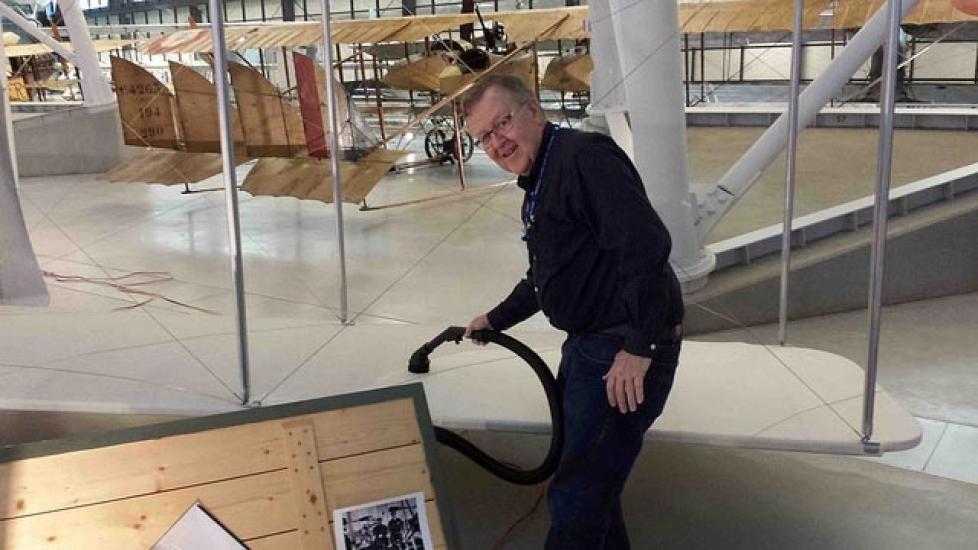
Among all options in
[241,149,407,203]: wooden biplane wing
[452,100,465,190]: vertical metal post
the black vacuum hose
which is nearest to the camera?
the black vacuum hose

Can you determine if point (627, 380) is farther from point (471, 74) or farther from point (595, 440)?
point (471, 74)

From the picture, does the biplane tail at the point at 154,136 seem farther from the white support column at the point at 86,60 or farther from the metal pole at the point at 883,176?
the metal pole at the point at 883,176

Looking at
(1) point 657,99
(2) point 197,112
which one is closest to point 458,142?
(2) point 197,112

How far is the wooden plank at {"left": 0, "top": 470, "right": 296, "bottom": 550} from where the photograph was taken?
193 cm

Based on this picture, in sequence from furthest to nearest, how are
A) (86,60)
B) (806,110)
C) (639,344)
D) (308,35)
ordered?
1. (86,60)
2. (308,35)
3. (806,110)
4. (639,344)

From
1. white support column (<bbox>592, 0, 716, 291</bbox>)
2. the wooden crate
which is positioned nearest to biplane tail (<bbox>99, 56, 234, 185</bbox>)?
white support column (<bbox>592, 0, 716, 291</bbox>)

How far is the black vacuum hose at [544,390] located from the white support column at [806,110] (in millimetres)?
2321

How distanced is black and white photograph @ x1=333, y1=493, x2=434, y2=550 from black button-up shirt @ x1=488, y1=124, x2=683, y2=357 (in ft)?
2.00

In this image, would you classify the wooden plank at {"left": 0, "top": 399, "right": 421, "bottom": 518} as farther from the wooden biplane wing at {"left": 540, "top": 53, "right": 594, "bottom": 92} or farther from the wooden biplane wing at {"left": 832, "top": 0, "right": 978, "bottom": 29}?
the wooden biplane wing at {"left": 540, "top": 53, "right": 594, "bottom": 92}

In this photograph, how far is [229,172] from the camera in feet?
7.78

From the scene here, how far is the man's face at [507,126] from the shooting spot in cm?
181

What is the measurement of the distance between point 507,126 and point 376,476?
37.8 inches

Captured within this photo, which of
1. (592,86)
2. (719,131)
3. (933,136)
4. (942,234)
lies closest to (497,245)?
(592,86)

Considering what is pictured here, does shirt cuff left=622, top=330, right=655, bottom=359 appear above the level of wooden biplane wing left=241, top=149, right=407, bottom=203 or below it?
above
